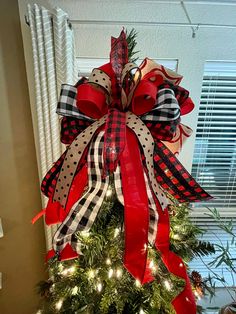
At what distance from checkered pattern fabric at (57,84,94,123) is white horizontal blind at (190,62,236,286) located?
783mm

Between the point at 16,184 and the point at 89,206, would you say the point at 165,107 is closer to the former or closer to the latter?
the point at 89,206

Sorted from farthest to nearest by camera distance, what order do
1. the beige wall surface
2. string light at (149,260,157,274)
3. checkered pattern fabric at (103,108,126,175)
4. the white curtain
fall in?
1. the beige wall surface
2. the white curtain
3. string light at (149,260,157,274)
4. checkered pattern fabric at (103,108,126,175)

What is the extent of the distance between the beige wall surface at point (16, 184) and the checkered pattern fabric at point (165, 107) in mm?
694

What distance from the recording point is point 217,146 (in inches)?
46.9

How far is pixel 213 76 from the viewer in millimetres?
1063

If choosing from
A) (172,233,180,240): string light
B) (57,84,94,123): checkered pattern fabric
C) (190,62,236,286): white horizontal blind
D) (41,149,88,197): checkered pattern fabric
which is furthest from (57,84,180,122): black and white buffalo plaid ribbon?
(190,62,236,286): white horizontal blind

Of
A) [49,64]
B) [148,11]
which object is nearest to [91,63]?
[49,64]

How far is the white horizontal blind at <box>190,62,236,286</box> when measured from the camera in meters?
1.08

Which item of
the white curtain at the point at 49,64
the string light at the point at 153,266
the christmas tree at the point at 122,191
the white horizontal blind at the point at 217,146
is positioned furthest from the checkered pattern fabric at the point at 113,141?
the white horizontal blind at the point at 217,146

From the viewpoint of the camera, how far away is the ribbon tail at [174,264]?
19.6 inches

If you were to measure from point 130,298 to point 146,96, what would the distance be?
52 cm

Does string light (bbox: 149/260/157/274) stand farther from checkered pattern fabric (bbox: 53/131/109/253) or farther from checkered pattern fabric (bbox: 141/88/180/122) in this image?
checkered pattern fabric (bbox: 141/88/180/122)

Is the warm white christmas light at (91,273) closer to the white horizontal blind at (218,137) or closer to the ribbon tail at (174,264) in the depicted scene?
the ribbon tail at (174,264)

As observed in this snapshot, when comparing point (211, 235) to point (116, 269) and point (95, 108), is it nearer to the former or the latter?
point (116, 269)
